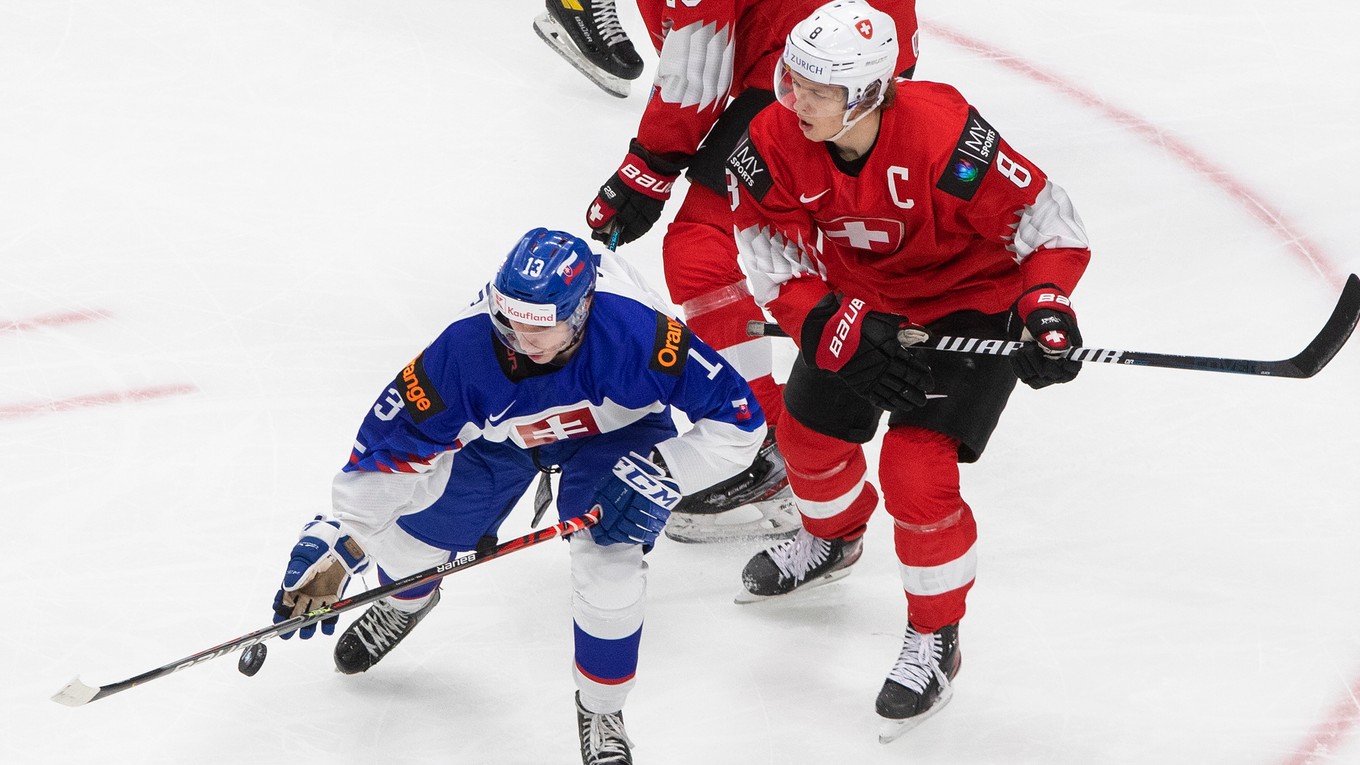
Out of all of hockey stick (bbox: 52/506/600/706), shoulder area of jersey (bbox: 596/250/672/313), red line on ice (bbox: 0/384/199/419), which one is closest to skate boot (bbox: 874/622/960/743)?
hockey stick (bbox: 52/506/600/706)

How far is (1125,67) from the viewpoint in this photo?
18.6 feet

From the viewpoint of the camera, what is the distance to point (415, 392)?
2.89m

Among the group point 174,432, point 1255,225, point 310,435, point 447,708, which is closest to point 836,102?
point 447,708

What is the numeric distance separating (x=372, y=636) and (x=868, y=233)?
55.7 inches

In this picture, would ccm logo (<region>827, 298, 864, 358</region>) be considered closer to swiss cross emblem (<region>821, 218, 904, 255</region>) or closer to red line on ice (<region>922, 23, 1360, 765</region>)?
swiss cross emblem (<region>821, 218, 904, 255</region>)

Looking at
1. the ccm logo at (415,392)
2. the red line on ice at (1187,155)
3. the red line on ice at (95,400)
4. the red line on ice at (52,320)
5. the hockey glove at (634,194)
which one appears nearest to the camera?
the ccm logo at (415,392)

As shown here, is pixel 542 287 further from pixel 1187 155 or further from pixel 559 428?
pixel 1187 155

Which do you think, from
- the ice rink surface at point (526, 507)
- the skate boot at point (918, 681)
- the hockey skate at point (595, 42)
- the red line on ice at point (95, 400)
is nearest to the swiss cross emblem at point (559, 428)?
the ice rink surface at point (526, 507)

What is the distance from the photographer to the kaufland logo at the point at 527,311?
2.70 m

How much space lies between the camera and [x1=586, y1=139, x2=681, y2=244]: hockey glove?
12.4 ft

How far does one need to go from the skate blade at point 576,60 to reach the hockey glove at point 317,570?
2986mm

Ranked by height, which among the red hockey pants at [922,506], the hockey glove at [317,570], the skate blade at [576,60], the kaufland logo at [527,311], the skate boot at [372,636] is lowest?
the skate boot at [372,636]

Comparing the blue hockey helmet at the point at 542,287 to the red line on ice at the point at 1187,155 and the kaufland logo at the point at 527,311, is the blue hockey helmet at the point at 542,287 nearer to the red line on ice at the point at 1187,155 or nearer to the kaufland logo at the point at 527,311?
the kaufland logo at the point at 527,311

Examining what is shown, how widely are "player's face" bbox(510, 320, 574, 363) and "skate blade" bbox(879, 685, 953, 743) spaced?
113 centimetres
